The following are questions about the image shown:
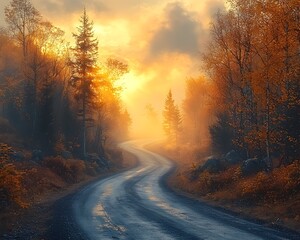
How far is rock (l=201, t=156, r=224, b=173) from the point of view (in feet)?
92.0

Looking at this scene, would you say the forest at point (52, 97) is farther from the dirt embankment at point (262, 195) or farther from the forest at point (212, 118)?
the dirt embankment at point (262, 195)

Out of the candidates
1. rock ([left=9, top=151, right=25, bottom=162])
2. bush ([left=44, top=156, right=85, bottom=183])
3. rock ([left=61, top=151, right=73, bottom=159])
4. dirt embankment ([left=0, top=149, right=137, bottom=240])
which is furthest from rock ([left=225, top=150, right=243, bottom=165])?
rock ([left=61, top=151, right=73, bottom=159])

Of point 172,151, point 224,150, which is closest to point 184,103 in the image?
point 172,151

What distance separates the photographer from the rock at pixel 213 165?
28047mm

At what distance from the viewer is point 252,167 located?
23422 millimetres

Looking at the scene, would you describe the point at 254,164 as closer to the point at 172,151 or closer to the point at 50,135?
the point at 50,135

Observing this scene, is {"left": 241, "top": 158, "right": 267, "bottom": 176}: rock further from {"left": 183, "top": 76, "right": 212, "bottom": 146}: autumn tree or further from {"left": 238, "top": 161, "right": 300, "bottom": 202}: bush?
{"left": 183, "top": 76, "right": 212, "bottom": 146}: autumn tree

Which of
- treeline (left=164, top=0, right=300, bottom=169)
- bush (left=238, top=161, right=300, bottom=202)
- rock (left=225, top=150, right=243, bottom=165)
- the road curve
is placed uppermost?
treeline (left=164, top=0, right=300, bottom=169)

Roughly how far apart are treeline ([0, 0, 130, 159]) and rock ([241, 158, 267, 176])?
23.5 metres

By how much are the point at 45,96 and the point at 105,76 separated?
39.3 ft

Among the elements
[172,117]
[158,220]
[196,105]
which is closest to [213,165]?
[158,220]

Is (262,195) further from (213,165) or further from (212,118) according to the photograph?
(212,118)

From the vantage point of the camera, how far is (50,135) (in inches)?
1583

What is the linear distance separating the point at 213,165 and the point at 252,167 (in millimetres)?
5408
